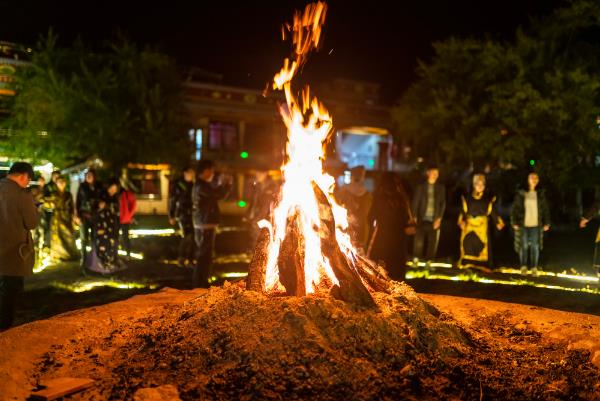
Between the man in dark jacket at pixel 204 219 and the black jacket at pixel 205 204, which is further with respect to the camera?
the black jacket at pixel 205 204

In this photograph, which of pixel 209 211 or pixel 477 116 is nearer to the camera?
pixel 209 211

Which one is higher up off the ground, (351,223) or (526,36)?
(526,36)

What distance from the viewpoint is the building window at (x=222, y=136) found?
3356cm

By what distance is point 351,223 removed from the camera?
6.92m

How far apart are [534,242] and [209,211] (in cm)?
627

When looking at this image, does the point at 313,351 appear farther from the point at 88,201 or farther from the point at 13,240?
the point at 88,201

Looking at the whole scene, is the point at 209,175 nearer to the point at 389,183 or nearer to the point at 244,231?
the point at 389,183

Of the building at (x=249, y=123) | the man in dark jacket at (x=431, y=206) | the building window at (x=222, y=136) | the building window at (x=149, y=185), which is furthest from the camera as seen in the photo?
the building window at (x=222, y=136)

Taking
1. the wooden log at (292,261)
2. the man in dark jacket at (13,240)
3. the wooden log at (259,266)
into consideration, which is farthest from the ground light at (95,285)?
the wooden log at (292,261)

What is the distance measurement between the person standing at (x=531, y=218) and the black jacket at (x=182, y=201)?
21.6 ft

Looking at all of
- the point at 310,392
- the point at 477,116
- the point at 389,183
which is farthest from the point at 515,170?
the point at 310,392

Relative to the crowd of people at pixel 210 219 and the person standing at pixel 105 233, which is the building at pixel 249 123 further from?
the person standing at pixel 105 233

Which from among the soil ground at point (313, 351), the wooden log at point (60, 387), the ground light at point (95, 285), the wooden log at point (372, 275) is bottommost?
the ground light at point (95, 285)

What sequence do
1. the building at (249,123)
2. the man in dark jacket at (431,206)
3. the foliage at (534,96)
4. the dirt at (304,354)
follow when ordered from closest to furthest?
the dirt at (304,354)
the man in dark jacket at (431,206)
the foliage at (534,96)
the building at (249,123)
